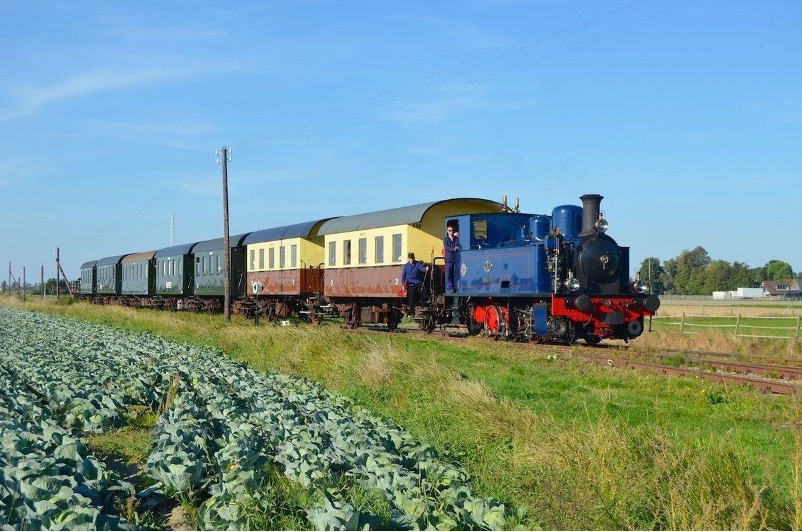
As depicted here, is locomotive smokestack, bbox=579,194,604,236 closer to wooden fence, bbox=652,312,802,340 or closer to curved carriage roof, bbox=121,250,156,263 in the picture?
wooden fence, bbox=652,312,802,340

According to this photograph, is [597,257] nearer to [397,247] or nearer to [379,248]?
[397,247]

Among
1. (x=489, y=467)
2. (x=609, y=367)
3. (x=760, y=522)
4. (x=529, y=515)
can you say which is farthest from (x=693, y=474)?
(x=609, y=367)

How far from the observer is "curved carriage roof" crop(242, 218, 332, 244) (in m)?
30.7

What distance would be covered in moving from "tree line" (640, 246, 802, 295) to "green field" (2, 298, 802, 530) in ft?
410

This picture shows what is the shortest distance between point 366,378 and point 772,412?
6.34m

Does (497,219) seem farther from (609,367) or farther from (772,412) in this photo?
(772,412)

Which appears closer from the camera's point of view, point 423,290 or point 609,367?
point 609,367

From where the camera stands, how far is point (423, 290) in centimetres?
2314

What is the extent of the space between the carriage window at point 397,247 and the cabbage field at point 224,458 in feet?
36.7

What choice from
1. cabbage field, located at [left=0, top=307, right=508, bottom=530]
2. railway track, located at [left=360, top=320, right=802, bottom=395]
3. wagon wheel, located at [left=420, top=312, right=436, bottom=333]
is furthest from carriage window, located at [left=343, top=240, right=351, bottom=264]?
cabbage field, located at [left=0, top=307, right=508, bottom=530]

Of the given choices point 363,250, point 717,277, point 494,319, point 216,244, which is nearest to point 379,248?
point 363,250

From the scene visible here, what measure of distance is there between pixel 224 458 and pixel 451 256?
15.4 meters

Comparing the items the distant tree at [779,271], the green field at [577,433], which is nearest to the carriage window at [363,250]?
the green field at [577,433]

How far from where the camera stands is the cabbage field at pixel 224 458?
5.82m
